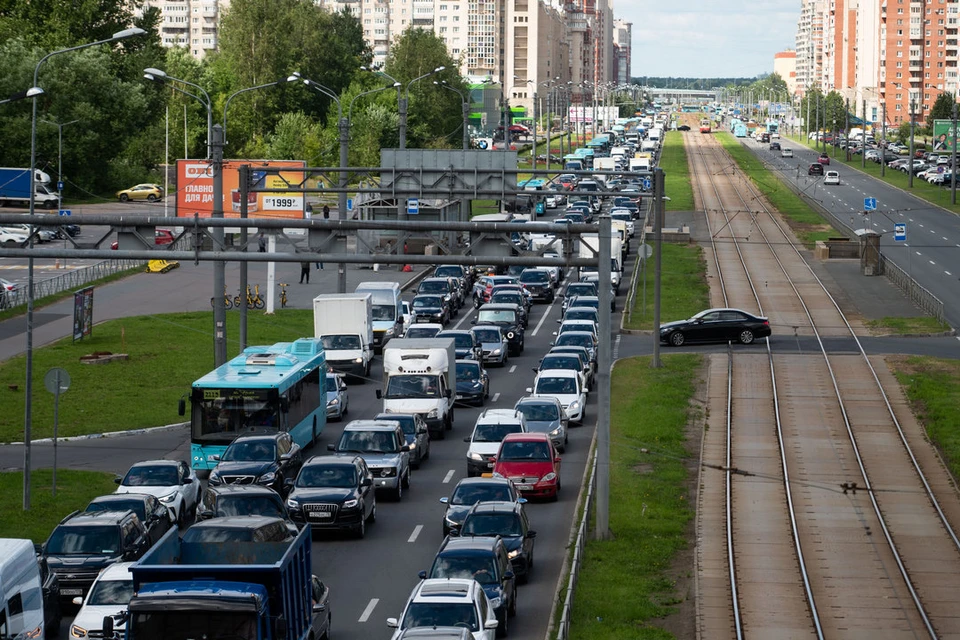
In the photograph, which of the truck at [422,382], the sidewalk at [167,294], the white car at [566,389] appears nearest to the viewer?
the truck at [422,382]

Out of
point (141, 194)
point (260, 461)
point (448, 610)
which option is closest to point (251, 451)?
point (260, 461)

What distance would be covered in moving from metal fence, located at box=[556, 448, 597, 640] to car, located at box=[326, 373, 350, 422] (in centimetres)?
1002

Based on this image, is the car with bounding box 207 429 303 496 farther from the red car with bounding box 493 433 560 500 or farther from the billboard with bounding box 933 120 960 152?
the billboard with bounding box 933 120 960 152

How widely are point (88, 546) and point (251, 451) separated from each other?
25.5 feet

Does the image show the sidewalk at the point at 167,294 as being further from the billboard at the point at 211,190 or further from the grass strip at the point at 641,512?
the grass strip at the point at 641,512

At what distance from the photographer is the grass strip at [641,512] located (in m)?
22.1

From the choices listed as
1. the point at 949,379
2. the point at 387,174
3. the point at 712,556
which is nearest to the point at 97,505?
the point at 712,556

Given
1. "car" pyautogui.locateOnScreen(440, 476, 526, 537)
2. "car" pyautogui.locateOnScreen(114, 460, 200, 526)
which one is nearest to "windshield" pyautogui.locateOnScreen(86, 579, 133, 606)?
"car" pyautogui.locateOnScreen(440, 476, 526, 537)

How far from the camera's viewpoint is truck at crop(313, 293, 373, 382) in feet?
152

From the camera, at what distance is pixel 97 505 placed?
25.9m

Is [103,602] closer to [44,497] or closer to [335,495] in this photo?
[335,495]

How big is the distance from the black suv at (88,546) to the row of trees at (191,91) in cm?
7338

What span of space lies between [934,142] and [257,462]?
154293mm

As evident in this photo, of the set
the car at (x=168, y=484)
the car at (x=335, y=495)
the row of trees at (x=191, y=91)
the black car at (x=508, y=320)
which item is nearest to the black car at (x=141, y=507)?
the car at (x=168, y=484)
